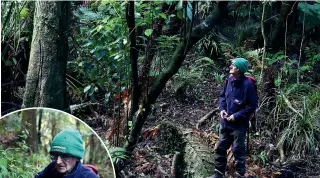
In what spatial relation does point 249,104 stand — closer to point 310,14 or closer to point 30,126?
point 30,126

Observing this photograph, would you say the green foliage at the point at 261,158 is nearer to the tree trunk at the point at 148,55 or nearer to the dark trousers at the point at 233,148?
the dark trousers at the point at 233,148

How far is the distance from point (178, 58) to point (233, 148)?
137cm

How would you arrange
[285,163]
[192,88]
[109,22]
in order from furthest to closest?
[192,88] < [285,163] < [109,22]

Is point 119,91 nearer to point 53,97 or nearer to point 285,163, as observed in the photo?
point 53,97

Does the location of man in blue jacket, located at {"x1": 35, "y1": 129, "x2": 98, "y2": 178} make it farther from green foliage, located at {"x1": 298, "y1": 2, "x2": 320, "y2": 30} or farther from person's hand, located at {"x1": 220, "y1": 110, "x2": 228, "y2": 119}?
green foliage, located at {"x1": 298, "y1": 2, "x2": 320, "y2": 30}

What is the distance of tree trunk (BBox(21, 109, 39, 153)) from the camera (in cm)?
308

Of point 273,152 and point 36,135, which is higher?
point 36,135

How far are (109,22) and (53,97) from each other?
109 cm

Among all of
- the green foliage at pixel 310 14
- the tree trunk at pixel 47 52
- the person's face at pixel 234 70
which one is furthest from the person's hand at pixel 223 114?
the green foliage at pixel 310 14

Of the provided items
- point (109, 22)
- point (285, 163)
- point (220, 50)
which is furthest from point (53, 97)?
point (220, 50)

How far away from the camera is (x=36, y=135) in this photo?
3166 millimetres

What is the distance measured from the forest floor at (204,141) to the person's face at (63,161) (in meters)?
3.08

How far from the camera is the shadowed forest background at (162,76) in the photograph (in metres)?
4.69

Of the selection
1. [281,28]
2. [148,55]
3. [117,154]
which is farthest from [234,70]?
[281,28]
